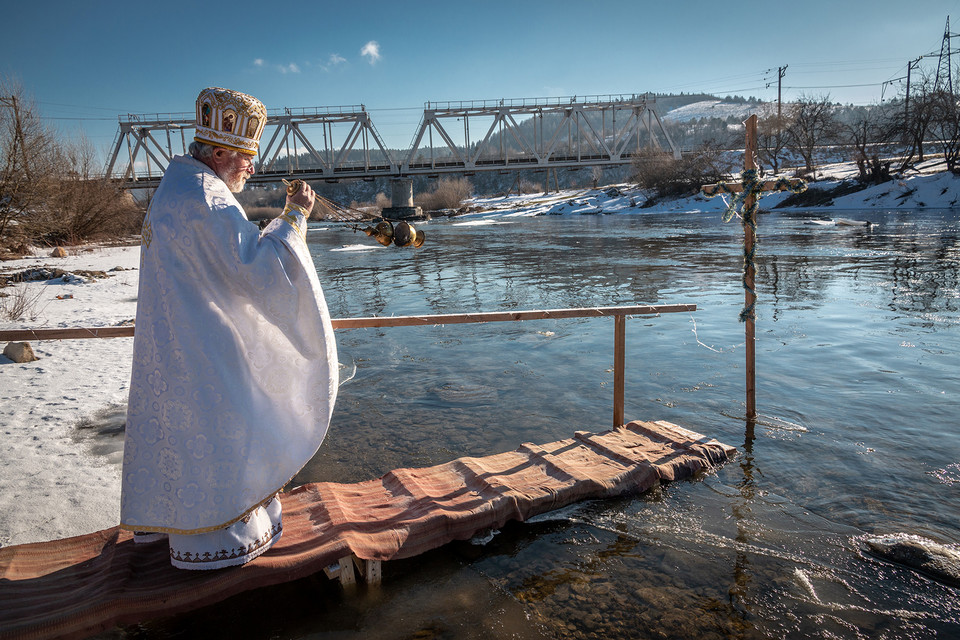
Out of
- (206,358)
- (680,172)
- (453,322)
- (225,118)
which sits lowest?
(453,322)

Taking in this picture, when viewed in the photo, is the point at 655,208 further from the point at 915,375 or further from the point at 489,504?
the point at 489,504

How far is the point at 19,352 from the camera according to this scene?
22.2 ft

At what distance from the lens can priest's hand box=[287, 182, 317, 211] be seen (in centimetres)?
283

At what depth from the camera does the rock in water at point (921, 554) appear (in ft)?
10.6

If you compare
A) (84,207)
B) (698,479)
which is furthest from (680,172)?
(698,479)

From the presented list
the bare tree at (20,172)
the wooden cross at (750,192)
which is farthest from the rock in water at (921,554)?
the bare tree at (20,172)

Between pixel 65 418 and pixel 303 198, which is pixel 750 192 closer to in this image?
pixel 303 198

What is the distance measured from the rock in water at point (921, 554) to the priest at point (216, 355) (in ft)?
10.5

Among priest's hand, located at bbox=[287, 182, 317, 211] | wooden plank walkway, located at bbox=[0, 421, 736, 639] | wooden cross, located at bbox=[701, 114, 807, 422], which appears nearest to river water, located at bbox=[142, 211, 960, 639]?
wooden plank walkway, located at bbox=[0, 421, 736, 639]

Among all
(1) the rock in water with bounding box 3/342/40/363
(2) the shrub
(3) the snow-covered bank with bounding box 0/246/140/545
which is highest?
(2) the shrub

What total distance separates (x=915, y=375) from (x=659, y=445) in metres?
4.07

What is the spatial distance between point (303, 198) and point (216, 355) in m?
0.84

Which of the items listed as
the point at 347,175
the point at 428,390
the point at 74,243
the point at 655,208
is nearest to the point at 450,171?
the point at 347,175

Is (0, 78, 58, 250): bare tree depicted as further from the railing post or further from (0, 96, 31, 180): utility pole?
the railing post
